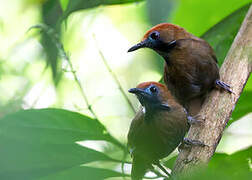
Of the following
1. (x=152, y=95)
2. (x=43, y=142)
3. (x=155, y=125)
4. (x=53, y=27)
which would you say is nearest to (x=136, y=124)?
(x=155, y=125)

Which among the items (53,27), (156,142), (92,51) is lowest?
(92,51)

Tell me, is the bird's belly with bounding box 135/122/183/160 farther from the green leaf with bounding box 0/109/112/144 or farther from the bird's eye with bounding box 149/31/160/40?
the bird's eye with bounding box 149/31/160/40

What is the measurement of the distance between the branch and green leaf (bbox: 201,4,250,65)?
74mm

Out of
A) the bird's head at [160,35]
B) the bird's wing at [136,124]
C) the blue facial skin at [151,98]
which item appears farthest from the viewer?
the bird's head at [160,35]

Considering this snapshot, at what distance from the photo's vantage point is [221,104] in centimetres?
218

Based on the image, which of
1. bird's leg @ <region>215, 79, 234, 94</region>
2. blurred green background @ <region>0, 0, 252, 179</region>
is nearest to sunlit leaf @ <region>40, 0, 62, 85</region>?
blurred green background @ <region>0, 0, 252, 179</region>

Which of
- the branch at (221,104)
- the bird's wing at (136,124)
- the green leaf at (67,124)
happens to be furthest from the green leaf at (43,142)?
the bird's wing at (136,124)

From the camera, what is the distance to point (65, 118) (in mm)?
1475

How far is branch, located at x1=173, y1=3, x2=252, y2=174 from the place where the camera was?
5.89 ft

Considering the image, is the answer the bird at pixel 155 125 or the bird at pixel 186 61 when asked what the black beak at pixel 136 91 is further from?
the bird at pixel 186 61

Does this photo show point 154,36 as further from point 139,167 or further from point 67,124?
point 67,124

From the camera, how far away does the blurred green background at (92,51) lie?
1.50 meters

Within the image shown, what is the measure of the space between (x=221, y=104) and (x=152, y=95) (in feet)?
1.53

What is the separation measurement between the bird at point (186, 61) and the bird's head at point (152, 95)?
0.94 feet
